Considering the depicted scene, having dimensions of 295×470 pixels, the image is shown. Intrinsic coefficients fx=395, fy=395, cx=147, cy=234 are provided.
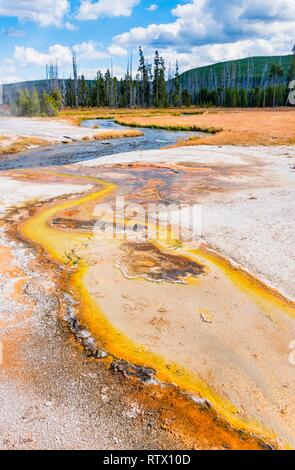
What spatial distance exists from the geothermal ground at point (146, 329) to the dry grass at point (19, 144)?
20.7 metres

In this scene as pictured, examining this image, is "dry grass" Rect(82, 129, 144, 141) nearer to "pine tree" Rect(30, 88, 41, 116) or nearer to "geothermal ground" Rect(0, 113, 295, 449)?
"geothermal ground" Rect(0, 113, 295, 449)

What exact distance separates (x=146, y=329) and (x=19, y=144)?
106 ft

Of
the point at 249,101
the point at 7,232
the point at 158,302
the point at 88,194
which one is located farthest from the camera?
the point at 249,101

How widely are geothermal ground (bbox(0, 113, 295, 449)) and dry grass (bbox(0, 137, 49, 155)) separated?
20684 millimetres

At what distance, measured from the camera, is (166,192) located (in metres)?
17.5

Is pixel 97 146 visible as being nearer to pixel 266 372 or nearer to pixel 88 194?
pixel 88 194

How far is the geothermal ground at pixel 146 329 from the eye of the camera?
17.1 ft

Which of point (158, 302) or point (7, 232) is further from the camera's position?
point (7, 232)

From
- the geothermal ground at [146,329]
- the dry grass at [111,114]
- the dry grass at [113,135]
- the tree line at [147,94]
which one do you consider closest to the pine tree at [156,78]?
the tree line at [147,94]

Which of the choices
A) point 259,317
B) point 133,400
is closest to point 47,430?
point 133,400

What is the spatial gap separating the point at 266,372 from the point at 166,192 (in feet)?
39.4

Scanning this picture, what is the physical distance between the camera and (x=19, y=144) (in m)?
35.8

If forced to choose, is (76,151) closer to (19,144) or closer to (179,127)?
(19,144)

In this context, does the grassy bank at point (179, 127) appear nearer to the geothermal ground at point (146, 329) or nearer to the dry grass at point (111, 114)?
the dry grass at point (111, 114)
